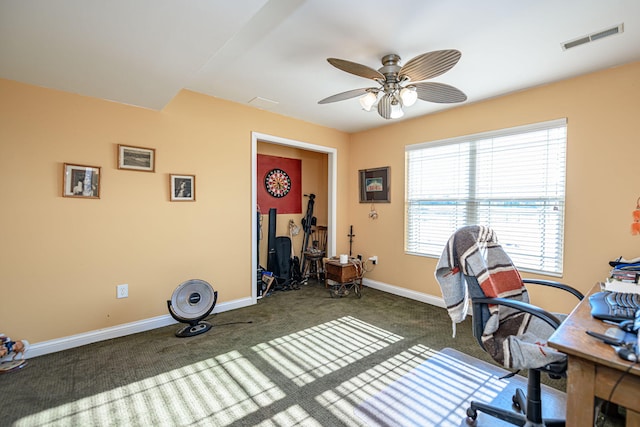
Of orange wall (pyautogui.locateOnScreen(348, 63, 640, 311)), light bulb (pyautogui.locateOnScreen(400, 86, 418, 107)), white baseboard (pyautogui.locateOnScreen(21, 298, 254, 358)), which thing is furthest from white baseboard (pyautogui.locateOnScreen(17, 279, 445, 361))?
light bulb (pyautogui.locateOnScreen(400, 86, 418, 107))

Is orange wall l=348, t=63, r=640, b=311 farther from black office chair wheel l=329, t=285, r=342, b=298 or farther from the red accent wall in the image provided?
the red accent wall

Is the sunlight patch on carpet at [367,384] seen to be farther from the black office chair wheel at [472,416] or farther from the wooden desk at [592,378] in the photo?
the wooden desk at [592,378]

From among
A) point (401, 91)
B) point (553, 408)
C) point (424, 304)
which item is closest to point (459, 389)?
point (553, 408)

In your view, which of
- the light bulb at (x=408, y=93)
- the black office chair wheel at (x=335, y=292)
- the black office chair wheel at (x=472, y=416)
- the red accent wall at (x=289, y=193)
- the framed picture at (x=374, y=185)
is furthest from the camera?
the red accent wall at (x=289, y=193)

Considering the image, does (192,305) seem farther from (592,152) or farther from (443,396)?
(592,152)

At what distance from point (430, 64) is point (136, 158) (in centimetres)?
272

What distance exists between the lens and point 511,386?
6.28 ft

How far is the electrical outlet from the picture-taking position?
8.66ft

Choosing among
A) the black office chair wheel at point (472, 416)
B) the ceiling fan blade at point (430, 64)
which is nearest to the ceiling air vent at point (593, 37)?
the ceiling fan blade at point (430, 64)

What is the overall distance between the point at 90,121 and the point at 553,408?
162 inches

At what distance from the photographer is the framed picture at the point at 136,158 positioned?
2.63 meters

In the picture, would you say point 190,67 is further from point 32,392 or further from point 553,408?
point 553,408

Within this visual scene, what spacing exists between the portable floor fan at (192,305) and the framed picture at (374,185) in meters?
2.64

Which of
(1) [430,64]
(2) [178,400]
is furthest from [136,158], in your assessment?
(1) [430,64]
